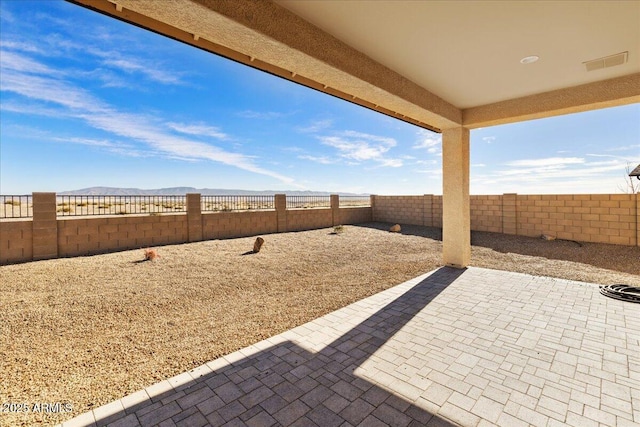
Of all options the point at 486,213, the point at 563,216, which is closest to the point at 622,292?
the point at 563,216

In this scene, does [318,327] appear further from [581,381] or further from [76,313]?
[76,313]

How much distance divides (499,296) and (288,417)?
3965 millimetres

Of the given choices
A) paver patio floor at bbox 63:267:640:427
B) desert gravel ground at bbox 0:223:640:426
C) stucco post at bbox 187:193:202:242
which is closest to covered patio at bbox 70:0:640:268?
paver patio floor at bbox 63:267:640:427

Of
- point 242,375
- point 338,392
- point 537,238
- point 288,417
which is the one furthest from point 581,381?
point 537,238

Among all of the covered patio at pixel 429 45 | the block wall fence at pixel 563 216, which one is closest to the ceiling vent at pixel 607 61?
the covered patio at pixel 429 45

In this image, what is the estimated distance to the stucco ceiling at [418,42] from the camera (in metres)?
2.30

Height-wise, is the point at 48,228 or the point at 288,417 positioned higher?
the point at 48,228

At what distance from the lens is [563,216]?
9141mm

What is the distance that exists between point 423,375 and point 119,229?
9.62 meters

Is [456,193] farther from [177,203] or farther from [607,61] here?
[177,203]

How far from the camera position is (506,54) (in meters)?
3.31

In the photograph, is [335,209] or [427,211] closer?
[427,211]

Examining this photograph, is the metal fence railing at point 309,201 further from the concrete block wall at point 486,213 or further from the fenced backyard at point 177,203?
the concrete block wall at point 486,213

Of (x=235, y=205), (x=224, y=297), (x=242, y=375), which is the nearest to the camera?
(x=242, y=375)
